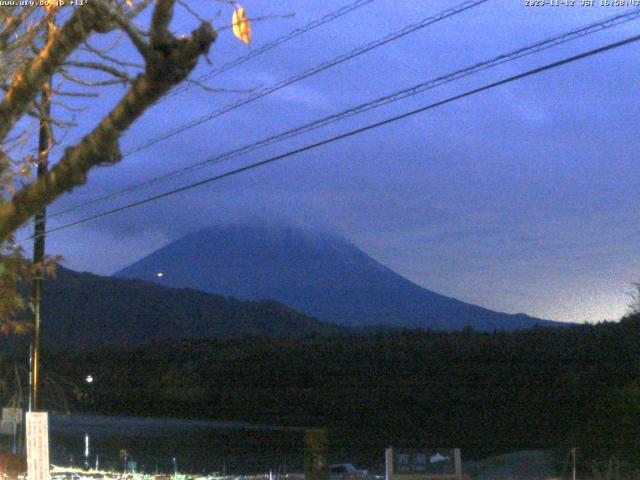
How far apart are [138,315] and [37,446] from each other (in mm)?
75449

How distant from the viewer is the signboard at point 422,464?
46.5ft

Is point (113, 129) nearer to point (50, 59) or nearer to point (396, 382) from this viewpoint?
point (50, 59)

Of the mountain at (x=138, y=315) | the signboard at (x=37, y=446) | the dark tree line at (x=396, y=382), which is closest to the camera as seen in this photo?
the signboard at (x=37, y=446)

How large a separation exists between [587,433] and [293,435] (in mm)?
14537

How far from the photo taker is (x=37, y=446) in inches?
577

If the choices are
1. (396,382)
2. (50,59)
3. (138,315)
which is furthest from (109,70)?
(138,315)

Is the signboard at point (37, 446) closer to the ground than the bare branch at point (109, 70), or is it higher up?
closer to the ground

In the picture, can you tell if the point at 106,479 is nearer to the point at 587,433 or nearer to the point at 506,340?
the point at 587,433

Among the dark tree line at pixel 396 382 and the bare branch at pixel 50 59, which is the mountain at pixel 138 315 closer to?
the dark tree line at pixel 396 382

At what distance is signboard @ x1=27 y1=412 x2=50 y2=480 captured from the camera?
1458 cm

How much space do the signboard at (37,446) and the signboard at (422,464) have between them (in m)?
5.11

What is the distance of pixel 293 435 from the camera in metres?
39.4

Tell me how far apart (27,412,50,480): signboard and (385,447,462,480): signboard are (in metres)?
5.11

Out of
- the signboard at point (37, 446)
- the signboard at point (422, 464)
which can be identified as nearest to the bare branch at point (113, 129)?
the signboard at point (37, 446)
